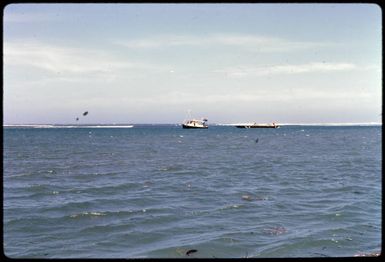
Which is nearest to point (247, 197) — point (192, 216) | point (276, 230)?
point (192, 216)

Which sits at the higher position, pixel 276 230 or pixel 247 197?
pixel 276 230

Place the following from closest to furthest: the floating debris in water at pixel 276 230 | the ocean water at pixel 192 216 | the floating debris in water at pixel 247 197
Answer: the ocean water at pixel 192 216
the floating debris in water at pixel 276 230
the floating debris in water at pixel 247 197

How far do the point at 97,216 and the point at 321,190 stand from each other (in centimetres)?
1095

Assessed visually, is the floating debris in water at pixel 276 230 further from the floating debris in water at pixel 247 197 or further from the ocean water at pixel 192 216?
the floating debris in water at pixel 247 197

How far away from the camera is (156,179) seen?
85.2ft

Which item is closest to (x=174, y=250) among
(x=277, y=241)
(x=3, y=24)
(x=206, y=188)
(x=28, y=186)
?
(x=277, y=241)

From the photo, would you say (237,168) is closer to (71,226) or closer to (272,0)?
(71,226)

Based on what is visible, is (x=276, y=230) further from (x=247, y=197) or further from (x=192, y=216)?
(x=247, y=197)

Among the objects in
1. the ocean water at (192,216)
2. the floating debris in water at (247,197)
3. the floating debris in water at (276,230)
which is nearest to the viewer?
the ocean water at (192,216)

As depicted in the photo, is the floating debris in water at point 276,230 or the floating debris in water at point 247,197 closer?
the floating debris in water at point 276,230

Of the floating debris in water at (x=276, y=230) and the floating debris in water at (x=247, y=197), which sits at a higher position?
the floating debris in water at (x=276, y=230)

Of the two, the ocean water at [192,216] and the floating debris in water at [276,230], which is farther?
the floating debris in water at [276,230]

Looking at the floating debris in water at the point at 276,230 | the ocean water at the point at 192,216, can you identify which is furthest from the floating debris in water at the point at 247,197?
the floating debris in water at the point at 276,230

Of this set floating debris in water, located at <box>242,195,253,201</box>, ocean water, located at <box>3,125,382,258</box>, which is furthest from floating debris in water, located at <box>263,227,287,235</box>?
floating debris in water, located at <box>242,195,253,201</box>
